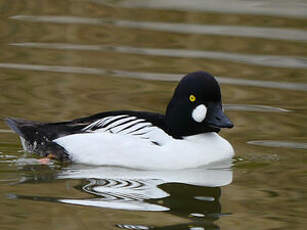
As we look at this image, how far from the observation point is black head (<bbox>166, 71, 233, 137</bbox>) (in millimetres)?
9523

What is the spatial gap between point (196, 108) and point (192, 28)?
5.66 metres

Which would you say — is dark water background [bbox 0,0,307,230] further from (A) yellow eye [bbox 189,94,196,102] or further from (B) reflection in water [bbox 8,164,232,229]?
(A) yellow eye [bbox 189,94,196,102]

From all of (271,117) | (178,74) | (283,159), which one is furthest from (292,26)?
(283,159)

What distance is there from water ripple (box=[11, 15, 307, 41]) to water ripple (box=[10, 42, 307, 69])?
90cm

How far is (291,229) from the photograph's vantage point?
26.1 ft

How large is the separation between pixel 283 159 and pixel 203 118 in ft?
3.12

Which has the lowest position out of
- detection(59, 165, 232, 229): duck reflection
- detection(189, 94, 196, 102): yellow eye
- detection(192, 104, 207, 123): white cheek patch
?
detection(59, 165, 232, 229): duck reflection

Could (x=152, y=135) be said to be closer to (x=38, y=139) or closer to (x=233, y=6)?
(x=38, y=139)

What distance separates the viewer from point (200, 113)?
966 centimetres

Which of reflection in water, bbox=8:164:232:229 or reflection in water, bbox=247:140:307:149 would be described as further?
reflection in water, bbox=247:140:307:149

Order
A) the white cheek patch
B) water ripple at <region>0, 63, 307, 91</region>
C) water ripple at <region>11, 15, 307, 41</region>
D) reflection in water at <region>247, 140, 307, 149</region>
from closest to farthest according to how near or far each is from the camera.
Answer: the white cheek patch → reflection in water at <region>247, 140, 307, 149</region> → water ripple at <region>0, 63, 307, 91</region> → water ripple at <region>11, 15, 307, 41</region>

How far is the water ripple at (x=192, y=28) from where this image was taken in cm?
1485

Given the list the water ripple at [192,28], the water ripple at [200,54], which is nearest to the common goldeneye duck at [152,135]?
the water ripple at [200,54]

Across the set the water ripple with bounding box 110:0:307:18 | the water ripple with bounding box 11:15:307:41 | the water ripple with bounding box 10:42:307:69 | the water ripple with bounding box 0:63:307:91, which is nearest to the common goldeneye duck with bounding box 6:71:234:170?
the water ripple with bounding box 0:63:307:91
